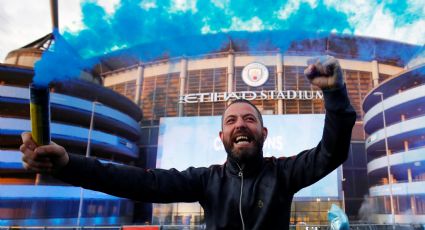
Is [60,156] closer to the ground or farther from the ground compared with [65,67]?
closer to the ground

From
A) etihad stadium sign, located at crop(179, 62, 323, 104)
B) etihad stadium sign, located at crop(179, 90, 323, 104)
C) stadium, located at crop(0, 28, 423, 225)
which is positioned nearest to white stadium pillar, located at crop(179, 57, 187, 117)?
stadium, located at crop(0, 28, 423, 225)

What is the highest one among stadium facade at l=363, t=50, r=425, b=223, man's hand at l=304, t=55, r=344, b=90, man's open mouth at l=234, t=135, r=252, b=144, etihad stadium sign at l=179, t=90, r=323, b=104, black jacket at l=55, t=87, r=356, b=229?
etihad stadium sign at l=179, t=90, r=323, b=104

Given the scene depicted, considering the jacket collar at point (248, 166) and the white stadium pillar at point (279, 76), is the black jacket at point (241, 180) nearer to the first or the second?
the jacket collar at point (248, 166)

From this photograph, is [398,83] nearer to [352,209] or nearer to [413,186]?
[413,186]

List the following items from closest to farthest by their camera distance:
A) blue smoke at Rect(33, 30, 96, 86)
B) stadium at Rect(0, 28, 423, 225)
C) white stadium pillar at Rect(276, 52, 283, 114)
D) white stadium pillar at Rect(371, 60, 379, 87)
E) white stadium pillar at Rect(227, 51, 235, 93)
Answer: blue smoke at Rect(33, 30, 96, 86) → stadium at Rect(0, 28, 423, 225) → white stadium pillar at Rect(276, 52, 283, 114) → white stadium pillar at Rect(371, 60, 379, 87) → white stadium pillar at Rect(227, 51, 235, 93)

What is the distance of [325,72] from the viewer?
5.93ft

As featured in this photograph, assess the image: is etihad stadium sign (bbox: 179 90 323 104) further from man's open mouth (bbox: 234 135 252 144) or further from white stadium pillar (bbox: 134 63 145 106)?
man's open mouth (bbox: 234 135 252 144)

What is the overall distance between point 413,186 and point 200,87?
973 inches

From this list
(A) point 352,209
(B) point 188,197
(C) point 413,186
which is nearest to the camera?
(B) point 188,197

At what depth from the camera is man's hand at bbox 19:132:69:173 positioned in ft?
5.72

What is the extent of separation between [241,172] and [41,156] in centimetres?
115

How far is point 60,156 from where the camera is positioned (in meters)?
1.81

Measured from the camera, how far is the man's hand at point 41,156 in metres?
1.74

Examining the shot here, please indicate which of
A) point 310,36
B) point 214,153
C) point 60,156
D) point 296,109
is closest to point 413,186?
point 296,109
